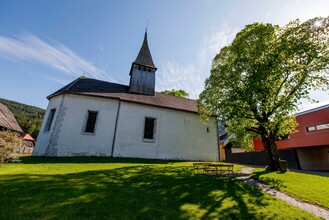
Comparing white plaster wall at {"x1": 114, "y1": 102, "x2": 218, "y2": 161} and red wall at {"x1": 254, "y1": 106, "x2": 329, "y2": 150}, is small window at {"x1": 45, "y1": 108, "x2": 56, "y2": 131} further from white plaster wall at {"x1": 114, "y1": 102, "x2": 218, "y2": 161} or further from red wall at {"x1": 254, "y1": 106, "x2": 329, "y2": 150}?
red wall at {"x1": 254, "y1": 106, "x2": 329, "y2": 150}

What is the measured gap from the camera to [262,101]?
11.8 m

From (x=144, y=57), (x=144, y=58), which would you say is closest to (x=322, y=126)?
(x=144, y=58)

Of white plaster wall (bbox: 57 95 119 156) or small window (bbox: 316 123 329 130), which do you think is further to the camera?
small window (bbox: 316 123 329 130)

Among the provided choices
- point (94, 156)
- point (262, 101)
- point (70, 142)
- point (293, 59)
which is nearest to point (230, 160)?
point (262, 101)

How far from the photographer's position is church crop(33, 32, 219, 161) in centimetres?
1402

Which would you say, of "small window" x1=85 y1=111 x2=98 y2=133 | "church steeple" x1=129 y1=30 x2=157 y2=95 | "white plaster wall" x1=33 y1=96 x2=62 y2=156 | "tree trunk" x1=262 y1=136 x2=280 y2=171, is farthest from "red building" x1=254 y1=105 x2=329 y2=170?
"white plaster wall" x1=33 y1=96 x2=62 y2=156

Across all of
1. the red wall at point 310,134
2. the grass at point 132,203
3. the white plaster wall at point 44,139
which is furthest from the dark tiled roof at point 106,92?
the red wall at point 310,134

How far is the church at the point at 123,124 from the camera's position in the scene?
14.0 meters

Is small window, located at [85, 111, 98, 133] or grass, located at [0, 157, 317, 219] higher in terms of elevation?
small window, located at [85, 111, 98, 133]

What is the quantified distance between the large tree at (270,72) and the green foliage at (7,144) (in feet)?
45.7

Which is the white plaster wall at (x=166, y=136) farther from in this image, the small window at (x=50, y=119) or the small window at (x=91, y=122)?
the small window at (x=50, y=119)

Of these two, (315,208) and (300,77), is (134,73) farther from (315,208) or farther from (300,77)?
(315,208)

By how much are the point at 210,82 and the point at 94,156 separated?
12.2 m

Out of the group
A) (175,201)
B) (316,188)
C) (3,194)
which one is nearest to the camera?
(3,194)
